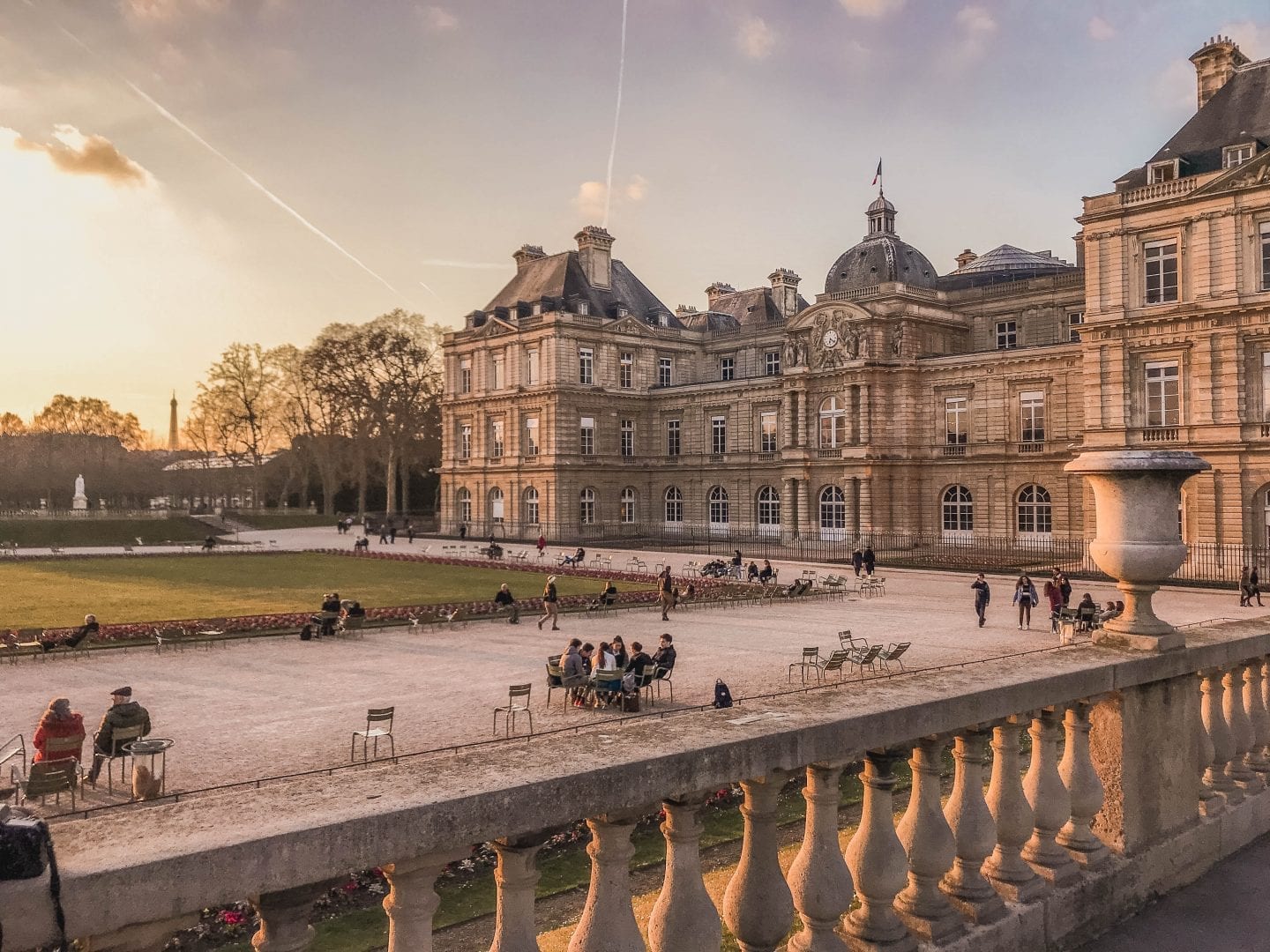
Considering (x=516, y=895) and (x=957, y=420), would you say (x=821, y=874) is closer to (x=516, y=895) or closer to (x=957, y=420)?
(x=516, y=895)

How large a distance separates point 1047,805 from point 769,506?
175 feet

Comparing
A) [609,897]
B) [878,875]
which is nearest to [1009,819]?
[878,875]

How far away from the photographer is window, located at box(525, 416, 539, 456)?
63.3 metres

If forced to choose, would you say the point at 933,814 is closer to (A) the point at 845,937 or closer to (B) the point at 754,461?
(A) the point at 845,937

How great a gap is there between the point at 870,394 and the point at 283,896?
49.2 metres

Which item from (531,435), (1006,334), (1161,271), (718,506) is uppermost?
(1006,334)

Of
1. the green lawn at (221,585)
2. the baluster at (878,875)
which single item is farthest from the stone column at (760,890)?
the green lawn at (221,585)

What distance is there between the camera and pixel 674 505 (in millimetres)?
63750

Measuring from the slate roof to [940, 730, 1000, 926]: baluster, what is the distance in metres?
39.5

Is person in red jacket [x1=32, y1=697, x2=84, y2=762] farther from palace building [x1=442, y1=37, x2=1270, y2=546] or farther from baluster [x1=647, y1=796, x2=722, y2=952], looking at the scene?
palace building [x1=442, y1=37, x2=1270, y2=546]

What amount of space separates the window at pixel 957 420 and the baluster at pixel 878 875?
155ft

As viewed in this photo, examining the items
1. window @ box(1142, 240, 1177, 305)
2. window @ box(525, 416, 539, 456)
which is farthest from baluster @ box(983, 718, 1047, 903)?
window @ box(525, 416, 539, 456)

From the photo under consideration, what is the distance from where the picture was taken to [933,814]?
12.3 ft

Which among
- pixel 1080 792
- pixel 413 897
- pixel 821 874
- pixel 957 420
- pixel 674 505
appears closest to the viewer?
pixel 413 897
